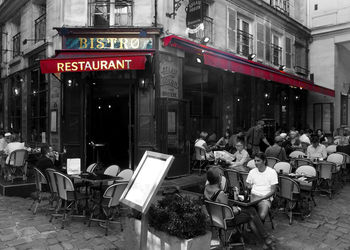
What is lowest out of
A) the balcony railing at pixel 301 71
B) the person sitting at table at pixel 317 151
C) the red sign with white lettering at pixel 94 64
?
the person sitting at table at pixel 317 151

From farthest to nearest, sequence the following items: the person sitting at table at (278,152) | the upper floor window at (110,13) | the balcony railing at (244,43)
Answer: the balcony railing at (244,43), the upper floor window at (110,13), the person sitting at table at (278,152)

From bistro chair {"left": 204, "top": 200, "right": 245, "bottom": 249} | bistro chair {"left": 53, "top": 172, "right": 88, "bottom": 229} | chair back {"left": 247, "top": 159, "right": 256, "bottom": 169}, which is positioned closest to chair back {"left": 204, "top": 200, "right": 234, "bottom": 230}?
bistro chair {"left": 204, "top": 200, "right": 245, "bottom": 249}

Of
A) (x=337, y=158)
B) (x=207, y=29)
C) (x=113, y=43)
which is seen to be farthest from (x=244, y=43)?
(x=337, y=158)

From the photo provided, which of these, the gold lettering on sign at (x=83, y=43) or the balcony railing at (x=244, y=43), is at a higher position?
the balcony railing at (x=244, y=43)

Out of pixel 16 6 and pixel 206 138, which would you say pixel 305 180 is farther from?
pixel 16 6

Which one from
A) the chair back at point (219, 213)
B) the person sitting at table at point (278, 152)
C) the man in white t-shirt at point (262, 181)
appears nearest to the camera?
the chair back at point (219, 213)

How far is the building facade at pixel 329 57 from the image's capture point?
1661 centimetres

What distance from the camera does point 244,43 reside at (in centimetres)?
1257

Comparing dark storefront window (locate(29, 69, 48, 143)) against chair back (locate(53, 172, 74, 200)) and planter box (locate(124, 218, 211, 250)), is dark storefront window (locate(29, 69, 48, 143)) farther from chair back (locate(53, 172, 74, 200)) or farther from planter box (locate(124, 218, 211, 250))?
planter box (locate(124, 218, 211, 250))

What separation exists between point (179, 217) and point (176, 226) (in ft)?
0.35

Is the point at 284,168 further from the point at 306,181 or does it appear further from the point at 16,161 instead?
the point at 16,161

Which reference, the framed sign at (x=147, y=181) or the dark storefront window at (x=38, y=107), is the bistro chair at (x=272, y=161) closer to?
the framed sign at (x=147, y=181)

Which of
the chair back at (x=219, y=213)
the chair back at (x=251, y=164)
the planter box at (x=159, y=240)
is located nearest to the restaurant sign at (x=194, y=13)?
the chair back at (x=251, y=164)

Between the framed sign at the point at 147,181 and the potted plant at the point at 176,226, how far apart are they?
0.29 meters
